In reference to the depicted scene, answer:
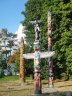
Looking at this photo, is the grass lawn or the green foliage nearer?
the grass lawn

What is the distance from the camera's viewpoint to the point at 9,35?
103125 millimetres

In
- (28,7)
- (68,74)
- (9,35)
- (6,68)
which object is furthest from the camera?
(9,35)

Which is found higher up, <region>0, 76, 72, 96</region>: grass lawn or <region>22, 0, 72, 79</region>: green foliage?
<region>22, 0, 72, 79</region>: green foliage

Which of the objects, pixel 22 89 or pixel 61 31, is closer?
pixel 22 89

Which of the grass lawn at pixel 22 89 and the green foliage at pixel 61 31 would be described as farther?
the green foliage at pixel 61 31

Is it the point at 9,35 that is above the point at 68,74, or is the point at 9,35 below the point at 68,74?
above

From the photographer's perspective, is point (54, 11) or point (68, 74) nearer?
point (54, 11)

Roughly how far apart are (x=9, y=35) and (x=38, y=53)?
7973 centimetres

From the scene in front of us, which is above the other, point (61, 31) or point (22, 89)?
point (61, 31)

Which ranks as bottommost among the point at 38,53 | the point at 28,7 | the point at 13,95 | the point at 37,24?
the point at 13,95

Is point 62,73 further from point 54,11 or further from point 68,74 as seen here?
point 54,11

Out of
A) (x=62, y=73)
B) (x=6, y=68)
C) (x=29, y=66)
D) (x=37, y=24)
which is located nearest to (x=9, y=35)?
(x=6, y=68)

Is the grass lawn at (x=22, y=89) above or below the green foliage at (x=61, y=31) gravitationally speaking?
below

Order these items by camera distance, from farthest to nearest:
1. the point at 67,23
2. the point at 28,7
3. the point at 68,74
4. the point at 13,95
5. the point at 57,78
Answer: the point at 28,7, the point at 57,78, the point at 68,74, the point at 67,23, the point at 13,95
